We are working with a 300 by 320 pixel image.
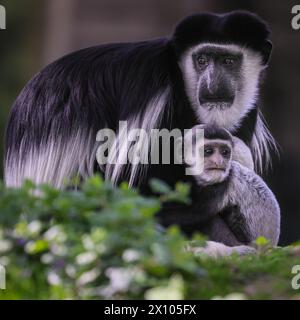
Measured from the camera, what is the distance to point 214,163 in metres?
3.51

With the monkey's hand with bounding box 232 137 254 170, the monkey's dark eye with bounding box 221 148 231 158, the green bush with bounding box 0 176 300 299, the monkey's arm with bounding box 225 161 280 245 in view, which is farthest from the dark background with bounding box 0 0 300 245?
the green bush with bounding box 0 176 300 299

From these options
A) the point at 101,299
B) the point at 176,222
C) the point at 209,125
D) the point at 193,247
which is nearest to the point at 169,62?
the point at 209,125

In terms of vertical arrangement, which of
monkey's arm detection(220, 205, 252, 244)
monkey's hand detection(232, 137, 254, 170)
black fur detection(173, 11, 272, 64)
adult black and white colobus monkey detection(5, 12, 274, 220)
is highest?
black fur detection(173, 11, 272, 64)

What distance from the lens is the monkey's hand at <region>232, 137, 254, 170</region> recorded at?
371cm

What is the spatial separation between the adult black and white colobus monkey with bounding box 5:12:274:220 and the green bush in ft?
3.00

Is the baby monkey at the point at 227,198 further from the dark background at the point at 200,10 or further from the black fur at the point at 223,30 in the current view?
the dark background at the point at 200,10

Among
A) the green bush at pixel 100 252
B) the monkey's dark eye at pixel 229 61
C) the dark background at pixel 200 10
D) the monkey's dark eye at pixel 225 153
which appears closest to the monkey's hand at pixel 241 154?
the monkey's dark eye at pixel 225 153

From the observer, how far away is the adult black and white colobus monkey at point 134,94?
11.4 feet

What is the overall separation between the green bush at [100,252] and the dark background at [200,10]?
4.49 meters

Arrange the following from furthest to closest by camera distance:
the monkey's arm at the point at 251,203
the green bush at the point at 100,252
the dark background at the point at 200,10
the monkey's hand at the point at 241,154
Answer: the dark background at the point at 200,10, the monkey's hand at the point at 241,154, the monkey's arm at the point at 251,203, the green bush at the point at 100,252

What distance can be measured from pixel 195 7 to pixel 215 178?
397 centimetres

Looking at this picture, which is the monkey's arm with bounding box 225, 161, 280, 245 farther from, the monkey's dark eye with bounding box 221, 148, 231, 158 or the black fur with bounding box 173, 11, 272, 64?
the black fur with bounding box 173, 11, 272, 64

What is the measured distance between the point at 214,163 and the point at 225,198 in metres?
0.15

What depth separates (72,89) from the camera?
3.52 metres
